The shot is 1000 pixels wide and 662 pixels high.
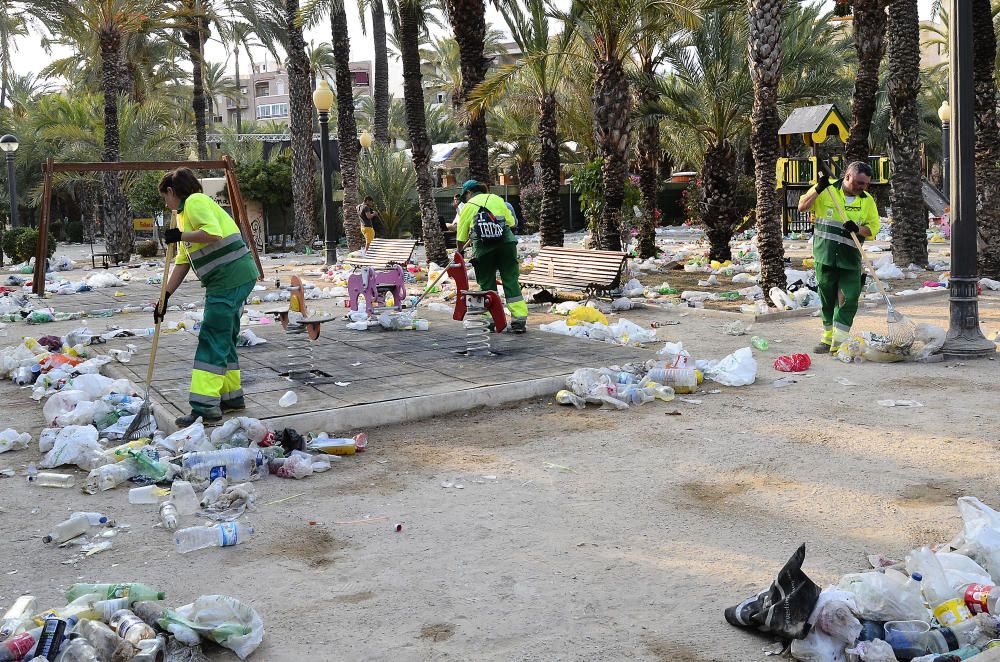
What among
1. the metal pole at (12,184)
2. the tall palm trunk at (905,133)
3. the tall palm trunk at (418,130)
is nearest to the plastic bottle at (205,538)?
the tall palm trunk at (905,133)

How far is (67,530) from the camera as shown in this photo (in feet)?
16.8

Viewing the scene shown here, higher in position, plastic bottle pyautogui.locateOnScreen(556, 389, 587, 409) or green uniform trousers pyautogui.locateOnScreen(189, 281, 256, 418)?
green uniform trousers pyautogui.locateOnScreen(189, 281, 256, 418)

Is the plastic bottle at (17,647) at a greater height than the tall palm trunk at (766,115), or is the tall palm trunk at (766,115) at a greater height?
the tall palm trunk at (766,115)

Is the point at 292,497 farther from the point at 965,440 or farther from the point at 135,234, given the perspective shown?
the point at 135,234

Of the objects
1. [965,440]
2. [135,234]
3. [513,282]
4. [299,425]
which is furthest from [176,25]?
[965,440]

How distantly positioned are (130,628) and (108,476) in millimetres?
2418

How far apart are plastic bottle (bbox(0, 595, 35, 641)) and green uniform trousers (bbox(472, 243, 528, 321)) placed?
6.94 meters

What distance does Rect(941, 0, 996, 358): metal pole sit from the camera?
29.3 feet

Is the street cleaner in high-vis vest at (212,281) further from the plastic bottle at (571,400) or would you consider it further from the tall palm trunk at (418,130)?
the tall palm trunk at (418,130)

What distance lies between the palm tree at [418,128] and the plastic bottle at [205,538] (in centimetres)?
1526

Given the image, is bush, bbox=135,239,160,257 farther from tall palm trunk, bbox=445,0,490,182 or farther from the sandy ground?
the sandy ground

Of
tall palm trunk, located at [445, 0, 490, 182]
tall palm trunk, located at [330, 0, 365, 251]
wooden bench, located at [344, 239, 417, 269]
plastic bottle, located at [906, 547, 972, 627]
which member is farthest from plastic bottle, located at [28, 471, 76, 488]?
tall palm trunk, located at [330, 0, 365, 251]

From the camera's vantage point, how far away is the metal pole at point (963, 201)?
894 cm

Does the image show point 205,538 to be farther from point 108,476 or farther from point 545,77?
point 545,77
